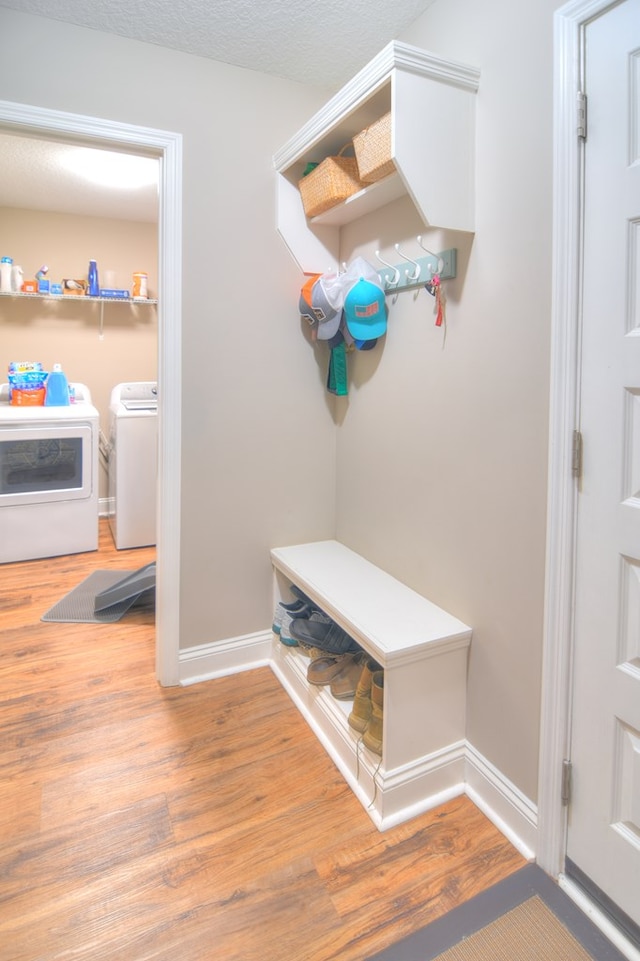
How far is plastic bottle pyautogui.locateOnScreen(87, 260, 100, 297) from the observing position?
4.13 m

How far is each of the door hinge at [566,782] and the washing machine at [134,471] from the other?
305 cm

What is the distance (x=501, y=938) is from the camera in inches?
47.2

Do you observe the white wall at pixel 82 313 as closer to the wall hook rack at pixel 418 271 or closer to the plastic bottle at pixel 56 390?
the plastic bottle at pixel 56 390

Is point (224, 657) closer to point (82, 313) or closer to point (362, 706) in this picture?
point (362, 706)

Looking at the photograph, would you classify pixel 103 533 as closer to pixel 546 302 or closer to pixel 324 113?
pixel 324 113

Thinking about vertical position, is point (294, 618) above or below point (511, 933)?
above

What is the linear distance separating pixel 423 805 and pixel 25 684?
63.8 inches

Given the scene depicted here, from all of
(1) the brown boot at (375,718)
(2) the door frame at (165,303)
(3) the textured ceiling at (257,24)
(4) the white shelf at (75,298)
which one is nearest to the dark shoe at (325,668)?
(1) the brown boot at (375,718)

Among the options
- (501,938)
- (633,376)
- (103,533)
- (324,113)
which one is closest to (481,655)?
(501,938)

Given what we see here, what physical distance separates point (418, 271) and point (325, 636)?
4.24ft

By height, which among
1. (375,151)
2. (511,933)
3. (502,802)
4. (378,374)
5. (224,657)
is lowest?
(511,933)

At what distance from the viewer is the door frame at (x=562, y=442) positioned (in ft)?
3.94

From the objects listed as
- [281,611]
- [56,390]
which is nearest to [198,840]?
[281,611]

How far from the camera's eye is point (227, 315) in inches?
83.4
